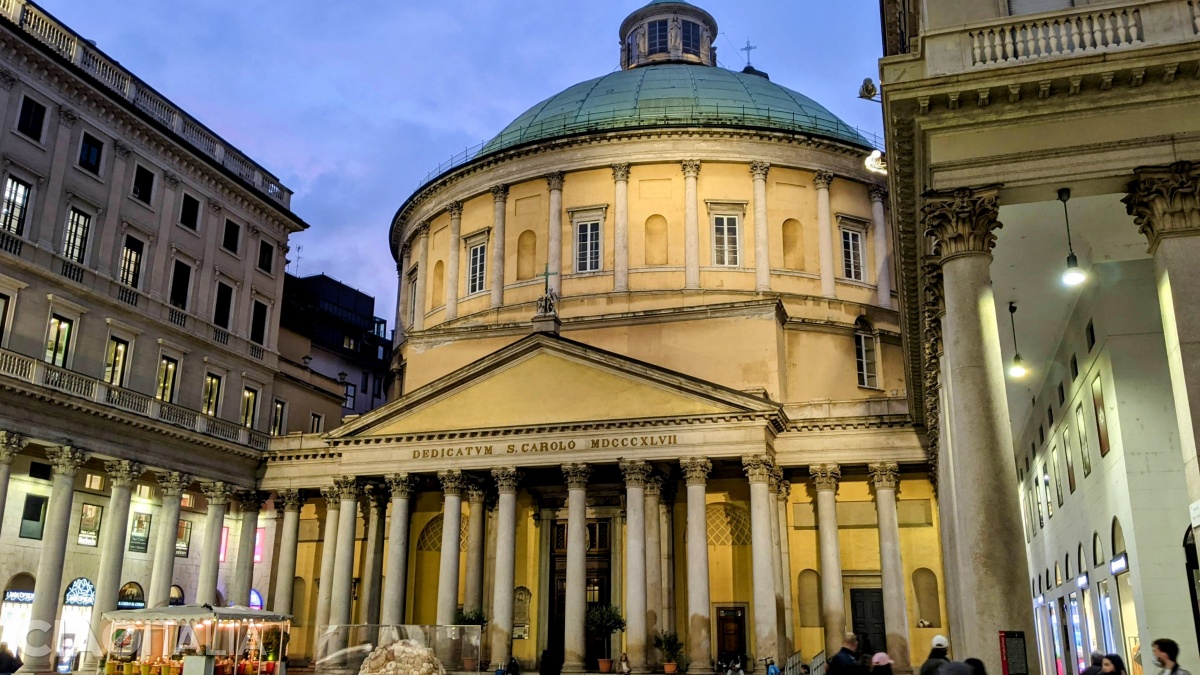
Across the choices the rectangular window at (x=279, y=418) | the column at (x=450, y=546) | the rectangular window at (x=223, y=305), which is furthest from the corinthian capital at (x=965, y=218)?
the rectangular window at (x=279, y=418)

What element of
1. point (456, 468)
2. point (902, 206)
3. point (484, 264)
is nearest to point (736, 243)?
point (484, 264)

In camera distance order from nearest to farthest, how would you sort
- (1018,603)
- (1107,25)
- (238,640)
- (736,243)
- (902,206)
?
(1018,603), (1107,25), (902,206), (238,640), (736,243)

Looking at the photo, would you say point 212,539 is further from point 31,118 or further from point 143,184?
point 31,118

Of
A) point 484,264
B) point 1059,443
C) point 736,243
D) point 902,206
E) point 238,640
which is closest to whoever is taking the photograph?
point 902,206

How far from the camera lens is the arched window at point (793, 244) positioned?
134 feet

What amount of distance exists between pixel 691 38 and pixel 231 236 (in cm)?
2675

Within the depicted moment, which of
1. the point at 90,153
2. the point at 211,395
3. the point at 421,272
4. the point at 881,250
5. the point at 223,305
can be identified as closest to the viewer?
the point at 90,153

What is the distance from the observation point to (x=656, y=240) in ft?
134

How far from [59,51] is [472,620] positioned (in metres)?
21.8

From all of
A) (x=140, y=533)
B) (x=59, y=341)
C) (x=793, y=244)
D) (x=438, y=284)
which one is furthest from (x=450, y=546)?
(x=793, y=244)

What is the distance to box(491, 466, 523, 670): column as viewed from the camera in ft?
98.4

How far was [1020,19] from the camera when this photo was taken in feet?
46.3

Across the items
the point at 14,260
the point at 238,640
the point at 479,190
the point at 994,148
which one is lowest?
the point at 238,640

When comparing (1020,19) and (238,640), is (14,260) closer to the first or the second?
(238,640)
